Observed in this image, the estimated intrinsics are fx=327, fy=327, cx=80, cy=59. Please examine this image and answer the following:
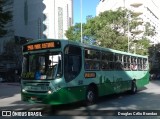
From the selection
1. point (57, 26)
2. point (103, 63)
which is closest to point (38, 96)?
point (103, 63)

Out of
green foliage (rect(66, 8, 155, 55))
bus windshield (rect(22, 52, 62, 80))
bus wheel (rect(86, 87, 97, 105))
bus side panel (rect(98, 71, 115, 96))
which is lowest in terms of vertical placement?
bus wheel (rect(86, 87, 97, 105))

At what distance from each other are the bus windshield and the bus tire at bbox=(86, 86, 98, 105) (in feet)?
8.03

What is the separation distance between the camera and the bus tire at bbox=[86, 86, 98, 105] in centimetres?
1453

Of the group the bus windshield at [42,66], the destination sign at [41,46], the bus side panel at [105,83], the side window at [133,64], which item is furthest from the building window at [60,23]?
the bus windshield at [42,66]

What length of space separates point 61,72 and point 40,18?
7556 centimetres

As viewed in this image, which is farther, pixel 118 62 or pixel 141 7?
pixel 141 7

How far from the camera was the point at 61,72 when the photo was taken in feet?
41.6

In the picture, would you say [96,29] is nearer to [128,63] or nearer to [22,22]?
[128,63]

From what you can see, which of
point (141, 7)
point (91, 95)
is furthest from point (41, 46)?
point (141, 7)

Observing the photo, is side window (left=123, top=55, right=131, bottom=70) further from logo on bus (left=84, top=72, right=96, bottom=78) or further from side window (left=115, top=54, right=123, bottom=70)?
logo on bus (left=84, top=72, right=96, bottom=78)

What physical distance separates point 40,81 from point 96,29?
4090cm

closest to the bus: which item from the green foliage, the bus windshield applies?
the bus windshield

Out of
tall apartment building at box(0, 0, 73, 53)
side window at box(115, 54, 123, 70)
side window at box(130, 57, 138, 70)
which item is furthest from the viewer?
tall apartment building at box(0, 0, 73, 53)

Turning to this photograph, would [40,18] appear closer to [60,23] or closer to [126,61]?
[60,23]
